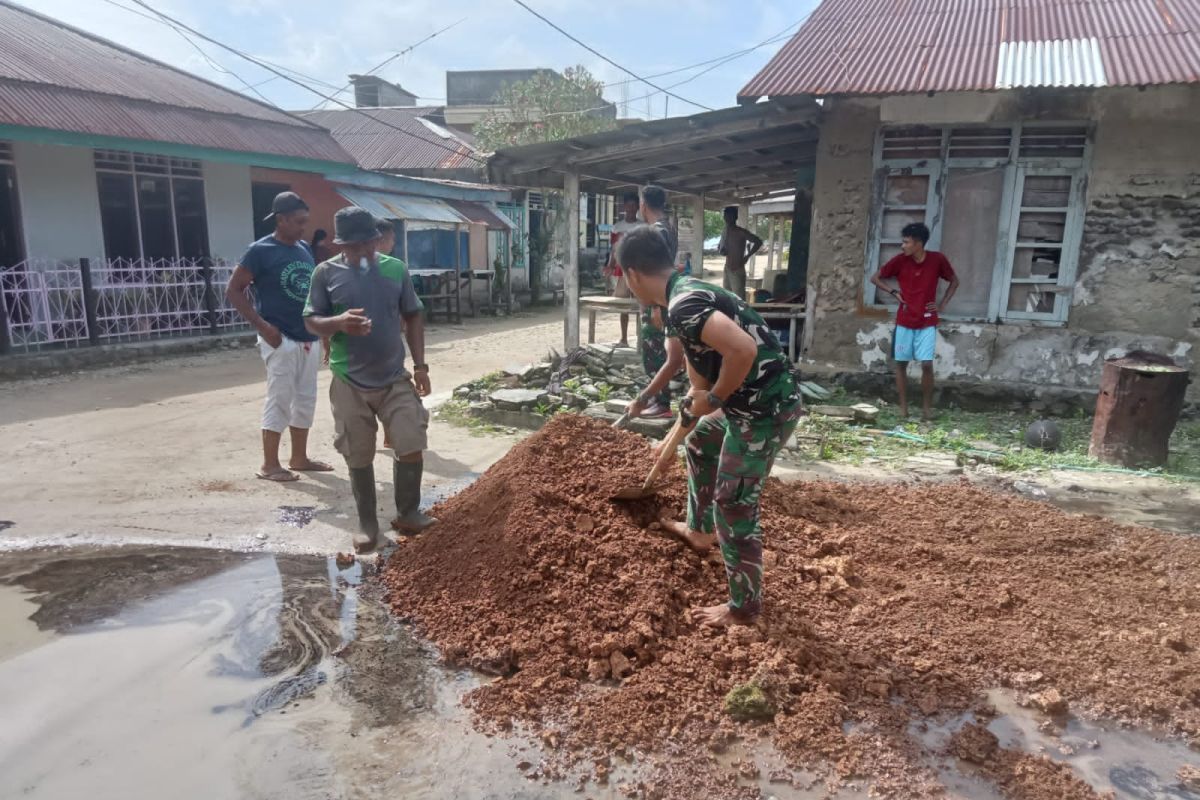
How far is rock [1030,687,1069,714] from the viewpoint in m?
2.73

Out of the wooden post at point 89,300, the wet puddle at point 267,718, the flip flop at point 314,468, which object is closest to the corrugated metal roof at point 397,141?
the wooden post at point 89,300

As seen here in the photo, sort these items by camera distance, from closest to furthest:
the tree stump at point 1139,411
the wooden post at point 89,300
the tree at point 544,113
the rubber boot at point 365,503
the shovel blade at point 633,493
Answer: the shovel blade at point 633,493
the rubber boot at point 365,503
the tree stump at point 1139,411
the wooden post at point 89,300
the tree at point 544,113

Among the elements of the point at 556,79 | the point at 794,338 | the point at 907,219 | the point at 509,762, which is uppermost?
the point at 556,79

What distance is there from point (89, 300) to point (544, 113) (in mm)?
16406

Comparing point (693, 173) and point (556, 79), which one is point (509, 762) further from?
point (556, 79)

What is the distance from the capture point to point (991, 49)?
6891mm

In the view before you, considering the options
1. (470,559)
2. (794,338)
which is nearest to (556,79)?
(794,338)

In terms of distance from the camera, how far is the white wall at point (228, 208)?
1202 cm

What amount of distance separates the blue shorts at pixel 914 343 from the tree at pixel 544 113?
18.0m

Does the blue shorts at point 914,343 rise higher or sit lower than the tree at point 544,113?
lower

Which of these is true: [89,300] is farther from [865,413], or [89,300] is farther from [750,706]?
[750,706]

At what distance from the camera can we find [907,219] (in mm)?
7367

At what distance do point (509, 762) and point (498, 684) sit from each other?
1.26 ft

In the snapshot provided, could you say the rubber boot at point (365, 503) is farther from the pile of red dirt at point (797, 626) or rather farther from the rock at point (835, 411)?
the rock at point (835, 411)
